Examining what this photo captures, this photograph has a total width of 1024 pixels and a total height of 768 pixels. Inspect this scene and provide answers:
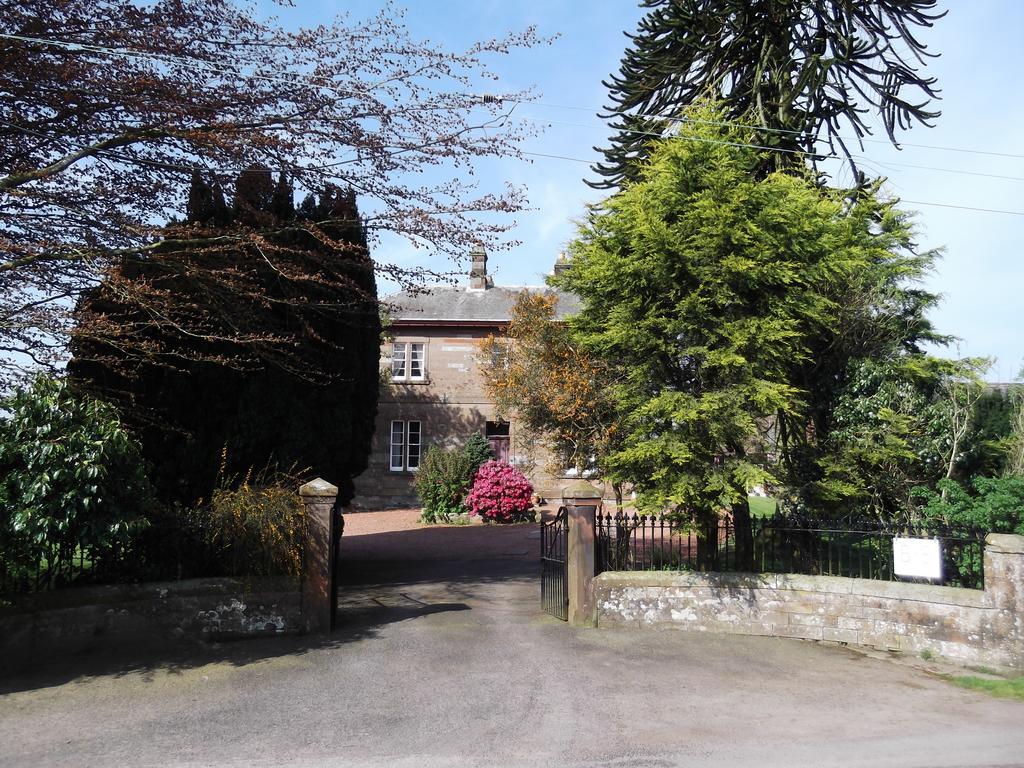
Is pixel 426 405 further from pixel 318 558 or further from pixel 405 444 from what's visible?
pixel 318 558

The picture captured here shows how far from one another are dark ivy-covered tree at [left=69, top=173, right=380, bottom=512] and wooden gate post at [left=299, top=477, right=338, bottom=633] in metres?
1.88

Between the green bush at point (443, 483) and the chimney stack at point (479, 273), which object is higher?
the chimney stack at point (479, 273)

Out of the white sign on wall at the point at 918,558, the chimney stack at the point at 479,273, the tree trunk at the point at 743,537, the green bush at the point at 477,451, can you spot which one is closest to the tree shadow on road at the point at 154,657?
the tree trunk at the point at 743,537

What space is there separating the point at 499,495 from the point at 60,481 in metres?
15.5

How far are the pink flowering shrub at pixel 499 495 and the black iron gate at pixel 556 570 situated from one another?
10879 mm

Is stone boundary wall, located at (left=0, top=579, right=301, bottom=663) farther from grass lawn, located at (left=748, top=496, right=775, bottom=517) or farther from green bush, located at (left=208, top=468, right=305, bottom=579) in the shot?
grass lawn, located at (left=748, top=496, right=775, bottom=517)

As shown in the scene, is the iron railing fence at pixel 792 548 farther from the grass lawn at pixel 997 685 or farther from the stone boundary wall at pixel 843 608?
the grass lawn at pixel 997 685

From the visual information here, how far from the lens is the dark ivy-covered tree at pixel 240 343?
9.58 meters

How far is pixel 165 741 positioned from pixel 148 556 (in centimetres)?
322

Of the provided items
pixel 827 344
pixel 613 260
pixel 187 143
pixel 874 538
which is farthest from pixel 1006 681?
pixel 187 143

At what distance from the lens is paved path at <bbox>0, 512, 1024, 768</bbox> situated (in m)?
5.89

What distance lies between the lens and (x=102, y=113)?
9.20 meters

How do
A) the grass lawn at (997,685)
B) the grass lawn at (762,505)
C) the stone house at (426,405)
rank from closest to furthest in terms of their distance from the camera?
1. the grass lawn at (997,685)
2. the grass lawn at (762,505)
3. the stone house at (426,405)

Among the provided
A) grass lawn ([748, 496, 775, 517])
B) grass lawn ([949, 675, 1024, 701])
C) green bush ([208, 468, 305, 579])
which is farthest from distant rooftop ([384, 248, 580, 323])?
grass lawn ([949, 675, 1024, 701])
